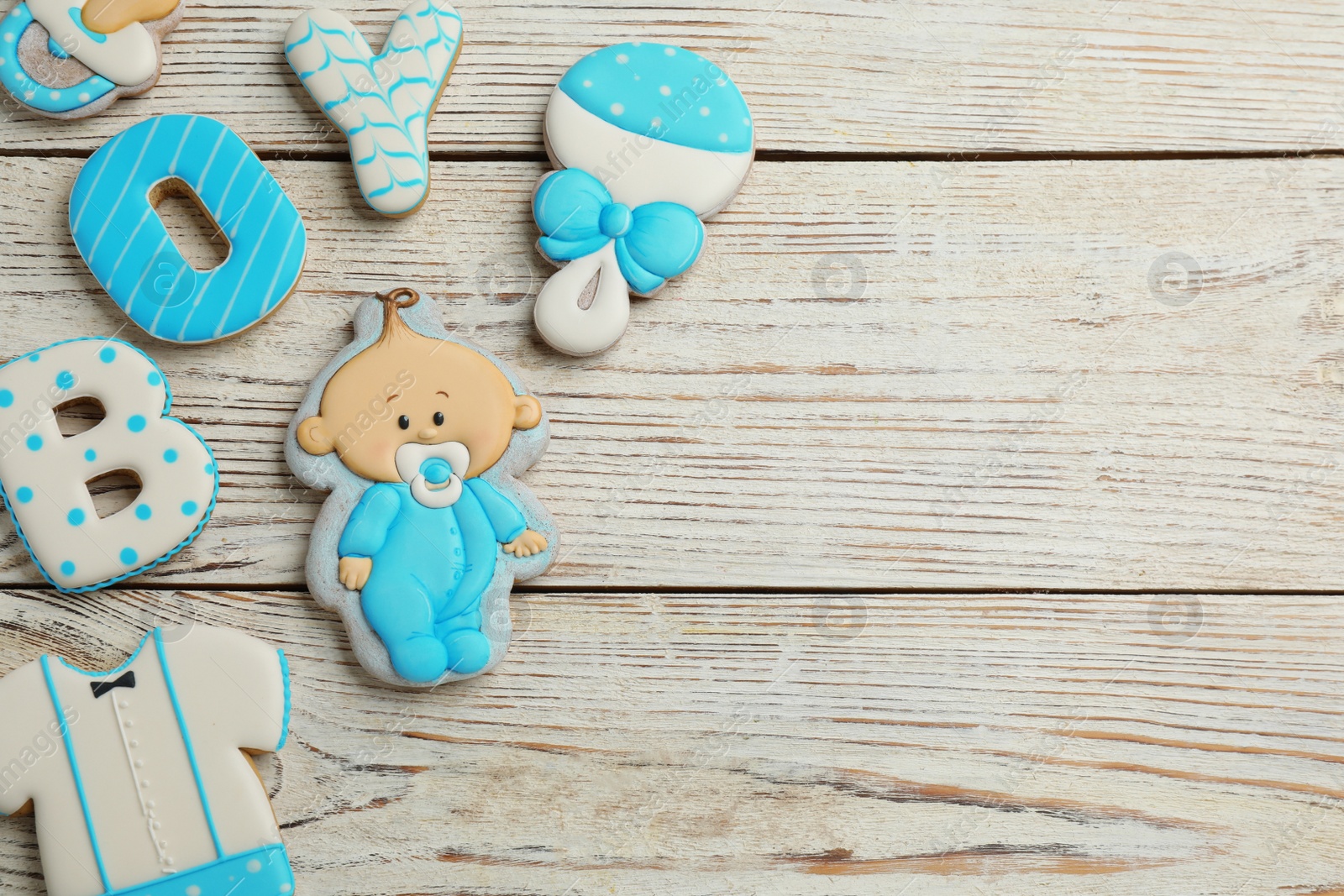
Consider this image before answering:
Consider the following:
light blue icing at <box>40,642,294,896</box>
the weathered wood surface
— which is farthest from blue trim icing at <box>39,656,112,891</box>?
the weathered wood surface

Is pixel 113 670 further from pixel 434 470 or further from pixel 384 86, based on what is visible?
pixel 384 86

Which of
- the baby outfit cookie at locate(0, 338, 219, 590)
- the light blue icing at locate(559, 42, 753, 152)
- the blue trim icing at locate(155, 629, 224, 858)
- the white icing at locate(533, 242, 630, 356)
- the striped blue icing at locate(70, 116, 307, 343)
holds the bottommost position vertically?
the blue trim icing at locate(155, 629, 224, 858)

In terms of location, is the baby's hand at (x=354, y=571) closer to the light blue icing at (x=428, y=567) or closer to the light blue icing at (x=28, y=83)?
the light blue icing at (x=428, y=567)

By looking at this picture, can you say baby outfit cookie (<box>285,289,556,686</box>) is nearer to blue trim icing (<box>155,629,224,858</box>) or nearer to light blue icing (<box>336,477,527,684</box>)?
light blue icing (<box>336,477,527,684</box>)

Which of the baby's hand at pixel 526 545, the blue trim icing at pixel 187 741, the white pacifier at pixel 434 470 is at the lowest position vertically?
the blue trim icing at pixel 187 741

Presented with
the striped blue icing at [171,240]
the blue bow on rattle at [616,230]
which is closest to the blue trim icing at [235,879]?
the striped blue icing at [171,240]

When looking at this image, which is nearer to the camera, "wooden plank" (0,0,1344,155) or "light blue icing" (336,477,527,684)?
"light blue icing" (336,477,527,684)
